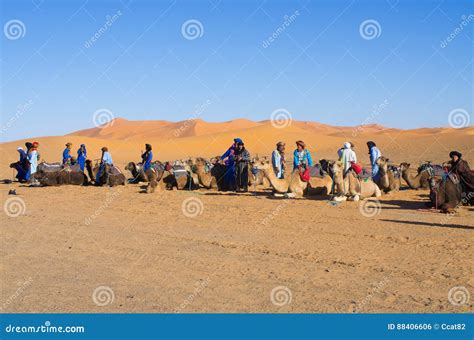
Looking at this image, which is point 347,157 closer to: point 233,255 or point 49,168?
point 233,255

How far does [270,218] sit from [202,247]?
3686mm

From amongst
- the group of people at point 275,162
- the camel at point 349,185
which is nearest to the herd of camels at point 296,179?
the camel at point 349,185

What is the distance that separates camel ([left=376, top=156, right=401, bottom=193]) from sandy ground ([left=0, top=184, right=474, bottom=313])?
192cm

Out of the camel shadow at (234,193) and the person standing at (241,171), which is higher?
the person standing at (241,171)

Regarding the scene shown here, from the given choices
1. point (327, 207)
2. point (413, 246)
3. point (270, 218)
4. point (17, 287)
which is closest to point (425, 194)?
point (327, 207)

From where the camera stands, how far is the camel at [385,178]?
63.9ft

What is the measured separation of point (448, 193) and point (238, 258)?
23.5 feet

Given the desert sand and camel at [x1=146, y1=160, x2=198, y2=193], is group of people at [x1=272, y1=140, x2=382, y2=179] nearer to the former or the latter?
the desert sand

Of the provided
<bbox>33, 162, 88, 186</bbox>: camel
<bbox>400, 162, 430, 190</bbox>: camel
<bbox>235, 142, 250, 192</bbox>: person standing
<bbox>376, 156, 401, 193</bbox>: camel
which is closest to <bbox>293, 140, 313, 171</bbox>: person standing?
<bbox>235, 142, 250, 192</bbox>: person standing

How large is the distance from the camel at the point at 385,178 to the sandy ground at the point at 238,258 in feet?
6.29

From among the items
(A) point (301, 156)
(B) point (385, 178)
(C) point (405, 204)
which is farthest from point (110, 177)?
(C) point (405, 204)

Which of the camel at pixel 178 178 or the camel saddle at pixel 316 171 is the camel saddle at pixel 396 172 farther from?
the camel at pixel 178 178

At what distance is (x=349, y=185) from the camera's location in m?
17.9

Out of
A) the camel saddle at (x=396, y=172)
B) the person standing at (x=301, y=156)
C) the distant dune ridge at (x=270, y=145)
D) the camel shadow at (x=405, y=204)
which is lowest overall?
the camel shadow at (x=405, y=204)
